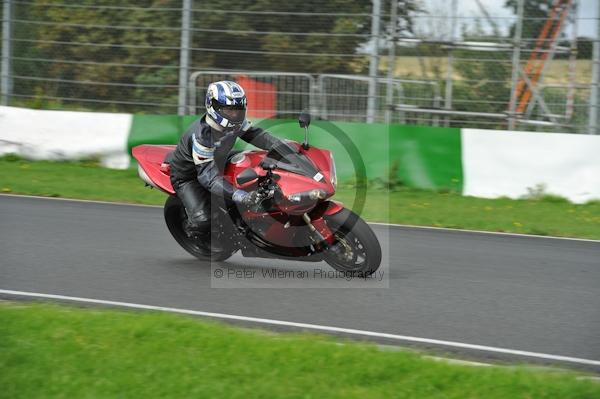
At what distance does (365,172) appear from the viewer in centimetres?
1395

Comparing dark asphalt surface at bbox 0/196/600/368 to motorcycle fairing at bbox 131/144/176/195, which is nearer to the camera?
dark asphalt surface at bbox 0/196/600/368

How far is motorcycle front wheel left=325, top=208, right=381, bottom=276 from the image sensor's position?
7004 millimetres

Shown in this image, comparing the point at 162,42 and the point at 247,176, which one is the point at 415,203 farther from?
the point at 247,176

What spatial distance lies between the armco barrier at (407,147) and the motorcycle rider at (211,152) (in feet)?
15.9

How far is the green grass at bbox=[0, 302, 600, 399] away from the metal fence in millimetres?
9198

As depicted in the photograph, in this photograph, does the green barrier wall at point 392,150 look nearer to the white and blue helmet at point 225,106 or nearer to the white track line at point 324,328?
the white and blue helmet at point 225,106

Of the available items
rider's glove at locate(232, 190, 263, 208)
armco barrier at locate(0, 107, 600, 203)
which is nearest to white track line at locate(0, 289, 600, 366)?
rider's glove at locate(232, 190, 263, 208)

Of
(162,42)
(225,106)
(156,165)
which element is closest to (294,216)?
(225,106)

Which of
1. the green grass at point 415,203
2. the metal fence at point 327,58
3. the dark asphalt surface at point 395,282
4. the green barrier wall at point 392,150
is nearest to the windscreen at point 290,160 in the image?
the dark asphalt surface at point 395,282

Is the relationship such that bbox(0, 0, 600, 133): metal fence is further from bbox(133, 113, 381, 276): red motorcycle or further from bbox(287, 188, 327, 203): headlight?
bbox(287, 188, 327, 203): headlight

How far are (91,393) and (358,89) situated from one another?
10.5m

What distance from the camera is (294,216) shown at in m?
7.14

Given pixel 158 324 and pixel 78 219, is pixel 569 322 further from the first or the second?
pixel 78 219

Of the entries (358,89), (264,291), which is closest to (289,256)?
(264,291)
